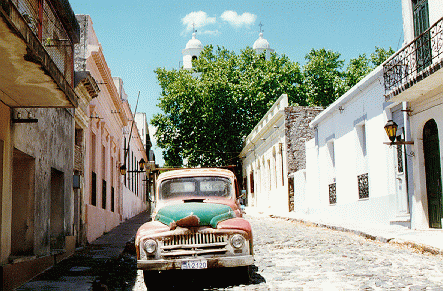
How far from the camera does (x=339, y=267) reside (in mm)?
8492

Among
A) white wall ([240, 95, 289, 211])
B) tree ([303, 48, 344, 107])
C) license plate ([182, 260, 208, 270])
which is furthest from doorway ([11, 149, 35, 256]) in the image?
tree ([303, 48, 344, 107])

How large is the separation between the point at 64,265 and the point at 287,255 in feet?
13.3

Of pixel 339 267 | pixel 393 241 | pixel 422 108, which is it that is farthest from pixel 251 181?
pixel 339 267

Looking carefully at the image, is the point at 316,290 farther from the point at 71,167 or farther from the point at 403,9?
the point at 403,9

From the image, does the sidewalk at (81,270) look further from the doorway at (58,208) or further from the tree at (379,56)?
the tree at (379,56)

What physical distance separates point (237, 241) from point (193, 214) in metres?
0.70

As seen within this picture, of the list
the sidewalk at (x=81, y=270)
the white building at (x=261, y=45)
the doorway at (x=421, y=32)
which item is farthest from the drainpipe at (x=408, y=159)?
the white building at (x=261, y=45)

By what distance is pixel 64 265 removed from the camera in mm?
10031

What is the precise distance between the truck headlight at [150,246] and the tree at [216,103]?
29053 millimetres

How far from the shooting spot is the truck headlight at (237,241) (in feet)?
24.2

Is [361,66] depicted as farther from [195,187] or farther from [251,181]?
[195,187]

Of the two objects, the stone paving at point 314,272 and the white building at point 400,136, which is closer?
the stone paving at point 314,272

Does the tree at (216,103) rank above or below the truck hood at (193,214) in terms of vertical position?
above

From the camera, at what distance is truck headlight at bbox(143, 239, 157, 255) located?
733 cm
